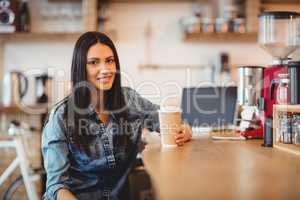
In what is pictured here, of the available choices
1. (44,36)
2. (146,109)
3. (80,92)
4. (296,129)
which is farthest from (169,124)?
(44,36)

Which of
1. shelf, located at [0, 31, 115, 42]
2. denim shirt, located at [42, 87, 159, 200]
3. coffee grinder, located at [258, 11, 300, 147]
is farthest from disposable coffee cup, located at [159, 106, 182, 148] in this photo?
shelf, located at [0, 31, 115, 42]

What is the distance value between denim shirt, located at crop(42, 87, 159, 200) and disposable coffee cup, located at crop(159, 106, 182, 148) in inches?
5.9

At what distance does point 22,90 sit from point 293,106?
2.44 m

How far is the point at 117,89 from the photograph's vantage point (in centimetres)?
166

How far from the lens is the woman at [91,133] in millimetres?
1362

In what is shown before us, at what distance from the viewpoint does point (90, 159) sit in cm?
145

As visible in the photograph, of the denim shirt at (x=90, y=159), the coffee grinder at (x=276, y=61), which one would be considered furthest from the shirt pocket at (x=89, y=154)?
the coffee grinder at (x=276, y=61)

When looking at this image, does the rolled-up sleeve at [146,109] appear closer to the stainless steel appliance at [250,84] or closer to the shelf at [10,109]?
the stainless steel appliance at [250,84]

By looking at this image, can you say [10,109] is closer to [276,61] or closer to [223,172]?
[276,61]

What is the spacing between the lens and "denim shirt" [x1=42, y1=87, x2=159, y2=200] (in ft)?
4.40

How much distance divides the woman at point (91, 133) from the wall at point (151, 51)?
5.90 ft

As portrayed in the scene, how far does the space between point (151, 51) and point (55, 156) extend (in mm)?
2229

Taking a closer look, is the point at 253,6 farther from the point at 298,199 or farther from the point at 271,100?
the point at 298,199

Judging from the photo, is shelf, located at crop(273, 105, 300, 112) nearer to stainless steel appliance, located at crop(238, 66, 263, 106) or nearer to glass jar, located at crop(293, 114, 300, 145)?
glass jar, located at crop(293, 114, 300, 145)
